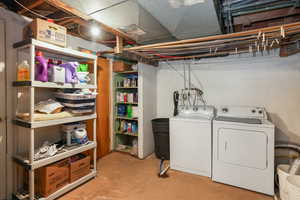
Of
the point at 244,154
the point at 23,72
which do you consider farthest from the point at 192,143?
the point at 23,72

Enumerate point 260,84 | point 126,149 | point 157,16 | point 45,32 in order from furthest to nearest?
1. point 126,149
2. point 260,84
3. point 157,16
4. point 45,32

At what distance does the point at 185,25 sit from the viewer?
207 cm

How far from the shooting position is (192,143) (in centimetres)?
241

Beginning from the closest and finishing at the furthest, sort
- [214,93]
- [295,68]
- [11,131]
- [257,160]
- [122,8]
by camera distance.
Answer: [122,8] → [11,131] → [257,160] → [295,68] → [214,93]

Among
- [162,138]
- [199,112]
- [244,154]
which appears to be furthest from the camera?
[162,138]

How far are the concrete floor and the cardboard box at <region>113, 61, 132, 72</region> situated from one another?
1.83 metres

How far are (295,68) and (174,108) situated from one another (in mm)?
2000

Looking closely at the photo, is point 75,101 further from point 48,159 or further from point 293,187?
point 293,187

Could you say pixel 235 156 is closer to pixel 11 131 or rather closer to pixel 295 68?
A: pixel 295 68

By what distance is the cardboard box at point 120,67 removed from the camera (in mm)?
Answer: 3086

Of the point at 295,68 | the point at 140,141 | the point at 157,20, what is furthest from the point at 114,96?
the point at 295,68

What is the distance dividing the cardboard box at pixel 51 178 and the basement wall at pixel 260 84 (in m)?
2.56

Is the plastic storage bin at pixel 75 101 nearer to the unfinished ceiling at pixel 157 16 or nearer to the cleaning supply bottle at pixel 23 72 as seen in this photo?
the cleaning supply bottle at pixel 23 72

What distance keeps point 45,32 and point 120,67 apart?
5.03 ft
